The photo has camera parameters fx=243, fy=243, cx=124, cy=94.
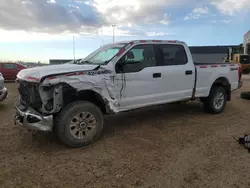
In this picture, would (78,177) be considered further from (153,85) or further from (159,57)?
(159,57)

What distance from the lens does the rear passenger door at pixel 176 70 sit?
5.42 metres

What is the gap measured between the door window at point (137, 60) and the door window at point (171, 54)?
0.22m

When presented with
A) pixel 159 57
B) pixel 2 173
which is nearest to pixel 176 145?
pixel 159 57

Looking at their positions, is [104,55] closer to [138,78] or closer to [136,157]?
[138,78]

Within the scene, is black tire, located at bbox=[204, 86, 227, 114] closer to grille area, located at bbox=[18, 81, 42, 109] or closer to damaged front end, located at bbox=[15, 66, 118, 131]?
damaged front end, located at bbox=[15, 66, 118, 131]

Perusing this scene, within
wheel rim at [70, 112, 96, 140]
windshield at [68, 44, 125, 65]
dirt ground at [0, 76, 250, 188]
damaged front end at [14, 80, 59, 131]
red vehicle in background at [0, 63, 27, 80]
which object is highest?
windshield at [68, 44, 125, 65]

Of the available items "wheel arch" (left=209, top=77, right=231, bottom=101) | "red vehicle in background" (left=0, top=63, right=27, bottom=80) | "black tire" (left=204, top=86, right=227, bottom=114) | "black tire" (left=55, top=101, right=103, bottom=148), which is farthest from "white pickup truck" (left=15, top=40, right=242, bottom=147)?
"red vehicle in background" (left=0, top=63, right=27, bottom=80)

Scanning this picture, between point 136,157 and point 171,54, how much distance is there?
2.81 m

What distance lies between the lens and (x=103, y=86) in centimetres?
446

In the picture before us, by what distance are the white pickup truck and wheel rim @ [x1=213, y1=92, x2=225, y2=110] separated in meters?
0.57

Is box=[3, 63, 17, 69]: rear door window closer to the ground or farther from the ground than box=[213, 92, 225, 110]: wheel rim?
farther from the ground

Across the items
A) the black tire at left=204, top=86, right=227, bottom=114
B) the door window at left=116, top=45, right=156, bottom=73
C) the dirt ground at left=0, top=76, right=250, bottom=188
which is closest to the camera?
the dirt ground at left=0, top=76, right=250, bottom=188

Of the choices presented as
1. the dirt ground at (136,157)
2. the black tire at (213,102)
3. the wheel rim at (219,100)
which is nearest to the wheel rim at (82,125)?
the dirt ground at (136,157)

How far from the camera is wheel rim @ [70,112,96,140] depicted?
13.8 feet
